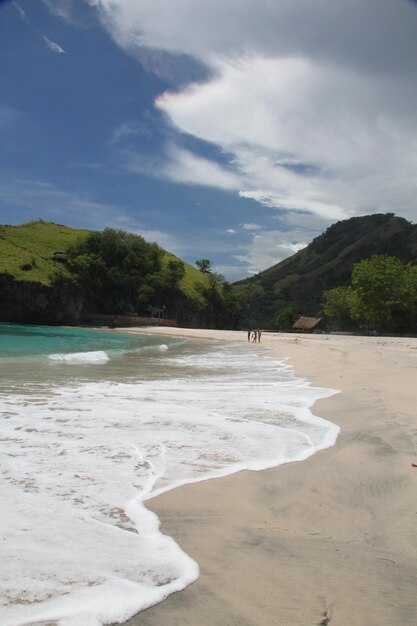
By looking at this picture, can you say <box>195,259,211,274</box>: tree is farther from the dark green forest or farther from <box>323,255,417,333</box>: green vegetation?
<box>323,255,417,333</box>: green vegetation

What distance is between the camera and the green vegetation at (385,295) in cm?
5034

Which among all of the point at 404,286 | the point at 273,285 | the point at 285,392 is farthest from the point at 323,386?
the point at 273,285

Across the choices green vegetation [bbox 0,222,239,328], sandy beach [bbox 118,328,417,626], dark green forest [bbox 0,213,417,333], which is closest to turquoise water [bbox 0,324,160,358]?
sandy beach [bbox 118,328,417,626]

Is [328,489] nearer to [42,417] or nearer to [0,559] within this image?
[0,559]

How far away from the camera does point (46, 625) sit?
1993 mm

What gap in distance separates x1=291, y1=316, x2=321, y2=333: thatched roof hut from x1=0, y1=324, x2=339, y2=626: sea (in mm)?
62143

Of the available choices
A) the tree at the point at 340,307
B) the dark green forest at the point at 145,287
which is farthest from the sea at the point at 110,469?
the tree at the point at 340,307

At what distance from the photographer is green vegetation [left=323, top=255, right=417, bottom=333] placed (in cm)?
5034

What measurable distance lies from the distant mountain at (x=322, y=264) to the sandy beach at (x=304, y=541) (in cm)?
9756

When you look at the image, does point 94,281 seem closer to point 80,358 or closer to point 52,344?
point 52,344

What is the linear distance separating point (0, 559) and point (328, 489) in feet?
8.25

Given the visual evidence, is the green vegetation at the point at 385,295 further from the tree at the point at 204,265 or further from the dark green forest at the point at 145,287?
the tree at the point at 204,265

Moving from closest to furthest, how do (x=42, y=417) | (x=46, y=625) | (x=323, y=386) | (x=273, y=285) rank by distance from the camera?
(x=46, y=625), (x=42, y=417), (x=323, y=386), (x=273, y=285)

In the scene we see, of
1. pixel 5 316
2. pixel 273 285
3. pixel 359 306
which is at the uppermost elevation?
pixel 273 285
